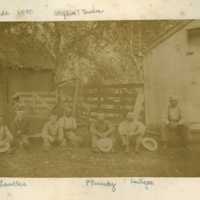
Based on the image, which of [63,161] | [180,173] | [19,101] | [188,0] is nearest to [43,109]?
[19,101]

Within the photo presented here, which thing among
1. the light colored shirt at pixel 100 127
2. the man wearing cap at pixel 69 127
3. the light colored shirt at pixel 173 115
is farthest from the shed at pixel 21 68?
the light colored shirt at pixel 173 115

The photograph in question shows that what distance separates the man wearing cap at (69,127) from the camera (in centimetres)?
218

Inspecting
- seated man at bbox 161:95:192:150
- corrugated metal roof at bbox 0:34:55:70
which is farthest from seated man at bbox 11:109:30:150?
seated man at bbox 161:95:192:150

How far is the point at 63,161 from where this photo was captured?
7.08 feet

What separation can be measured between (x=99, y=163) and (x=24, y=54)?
0.93 metres

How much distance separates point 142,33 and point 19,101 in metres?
0.99

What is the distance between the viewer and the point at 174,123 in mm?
2205
